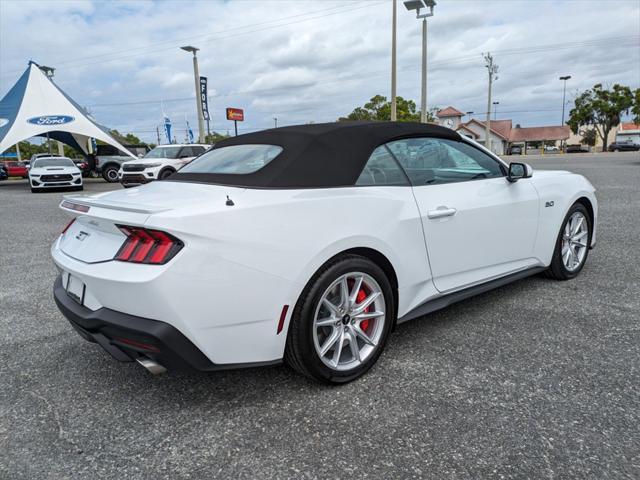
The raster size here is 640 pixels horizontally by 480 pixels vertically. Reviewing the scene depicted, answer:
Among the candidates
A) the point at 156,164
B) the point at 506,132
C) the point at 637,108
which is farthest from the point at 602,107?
the point at 156,164

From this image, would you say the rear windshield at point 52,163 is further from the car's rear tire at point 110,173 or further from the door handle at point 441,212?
the door handle at point 441,212

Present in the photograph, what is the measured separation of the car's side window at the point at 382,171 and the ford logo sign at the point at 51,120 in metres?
24.7

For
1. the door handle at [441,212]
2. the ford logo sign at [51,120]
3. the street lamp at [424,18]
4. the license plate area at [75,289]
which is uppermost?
the street lamp at [424,18]

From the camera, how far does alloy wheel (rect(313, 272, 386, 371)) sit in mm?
2512

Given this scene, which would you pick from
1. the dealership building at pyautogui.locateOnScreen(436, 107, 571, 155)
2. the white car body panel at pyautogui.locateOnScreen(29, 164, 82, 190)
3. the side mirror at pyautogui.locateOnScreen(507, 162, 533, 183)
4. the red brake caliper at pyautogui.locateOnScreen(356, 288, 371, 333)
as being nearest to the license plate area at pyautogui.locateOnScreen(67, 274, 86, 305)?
the red brake caliper at pyautogui.locateOnScreen(356, 288, 371, 333)

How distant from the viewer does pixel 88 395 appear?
2.59 m

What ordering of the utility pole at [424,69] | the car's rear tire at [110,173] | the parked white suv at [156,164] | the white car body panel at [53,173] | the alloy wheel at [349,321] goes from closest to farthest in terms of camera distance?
1. the alloy wheel at [349,321]
2. the parked white suv at [156,164]
3. the white car body panel at [53,173]
4. the utility pole at [424,69]
5. the car's rear tire at [110,173]

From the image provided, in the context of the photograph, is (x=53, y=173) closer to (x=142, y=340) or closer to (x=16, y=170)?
(x=142, y=340)

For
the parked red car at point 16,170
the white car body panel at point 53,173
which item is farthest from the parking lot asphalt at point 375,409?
the parked red car at point 16,170

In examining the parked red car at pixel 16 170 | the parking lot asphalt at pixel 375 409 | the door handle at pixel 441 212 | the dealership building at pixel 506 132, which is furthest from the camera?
the dealership building at pixel 506 132

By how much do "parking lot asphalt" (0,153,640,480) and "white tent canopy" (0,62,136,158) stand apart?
2267 centimetres

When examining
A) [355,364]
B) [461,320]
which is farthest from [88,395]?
[461,320]

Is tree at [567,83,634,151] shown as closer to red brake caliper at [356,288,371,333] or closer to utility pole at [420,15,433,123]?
utility pole at [420,15,433,123]

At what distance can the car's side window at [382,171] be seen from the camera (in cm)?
276
